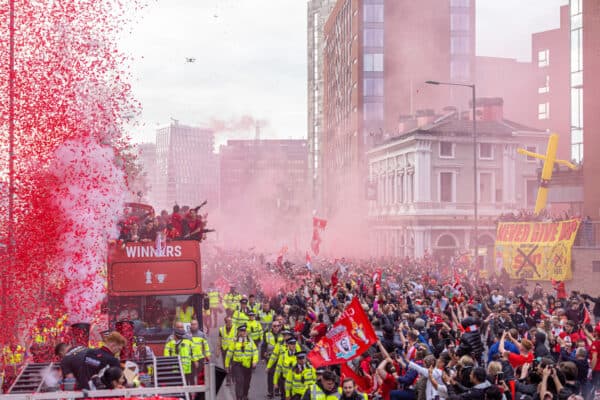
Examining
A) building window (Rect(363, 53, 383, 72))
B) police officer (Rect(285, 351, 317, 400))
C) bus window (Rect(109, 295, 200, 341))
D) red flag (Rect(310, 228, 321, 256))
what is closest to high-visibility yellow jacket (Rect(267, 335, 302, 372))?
police officer (Rect(285, 351, 317, 400))

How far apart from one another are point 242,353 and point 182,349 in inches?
85.9

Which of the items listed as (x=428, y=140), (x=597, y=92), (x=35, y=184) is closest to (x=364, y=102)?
(x=428, y=140)

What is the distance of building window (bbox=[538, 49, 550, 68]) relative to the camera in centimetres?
10250

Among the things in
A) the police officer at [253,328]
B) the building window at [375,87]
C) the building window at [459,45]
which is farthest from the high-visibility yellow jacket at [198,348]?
the building window at [459,45]

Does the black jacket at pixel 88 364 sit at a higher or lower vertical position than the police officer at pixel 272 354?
higher

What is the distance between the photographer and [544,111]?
10025 centimetres

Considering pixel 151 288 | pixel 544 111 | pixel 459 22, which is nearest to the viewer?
pixel 151 288

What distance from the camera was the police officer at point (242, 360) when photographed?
634 inches

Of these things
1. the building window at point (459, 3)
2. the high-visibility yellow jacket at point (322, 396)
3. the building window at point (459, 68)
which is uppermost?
the building window at point (459, 3)

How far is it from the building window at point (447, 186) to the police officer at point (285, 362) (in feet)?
164

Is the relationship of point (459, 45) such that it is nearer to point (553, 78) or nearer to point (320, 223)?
point (553, 78)

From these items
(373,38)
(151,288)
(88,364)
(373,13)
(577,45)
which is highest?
(373,13)

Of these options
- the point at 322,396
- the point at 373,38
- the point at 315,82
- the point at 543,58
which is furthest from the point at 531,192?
the point at 315,82

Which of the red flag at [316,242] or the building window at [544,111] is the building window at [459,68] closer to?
the building window at [544,111]
